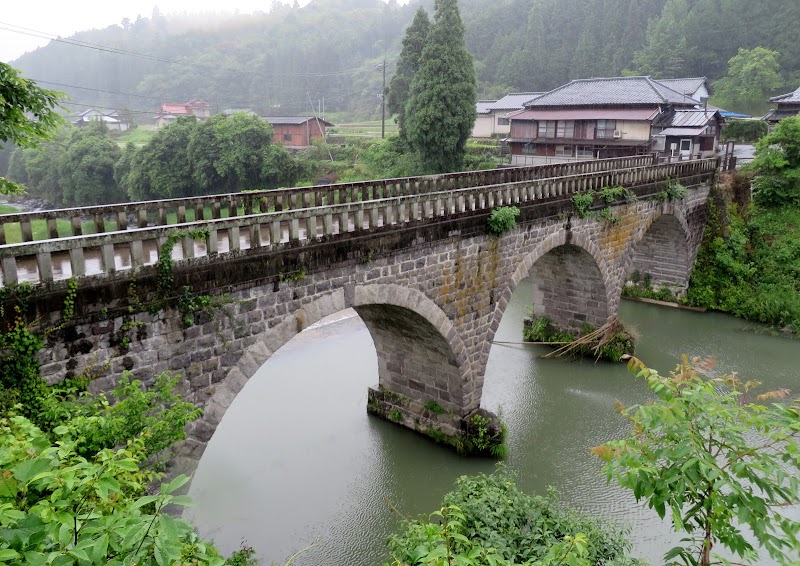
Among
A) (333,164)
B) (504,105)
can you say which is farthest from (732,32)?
(333,164)

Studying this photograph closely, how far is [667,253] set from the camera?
29.5 meters

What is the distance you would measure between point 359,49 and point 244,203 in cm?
11948

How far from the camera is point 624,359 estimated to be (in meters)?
22.9

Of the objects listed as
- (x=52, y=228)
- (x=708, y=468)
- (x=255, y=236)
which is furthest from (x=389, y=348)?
(x=708, y=468)

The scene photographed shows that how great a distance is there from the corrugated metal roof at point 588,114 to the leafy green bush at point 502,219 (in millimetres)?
28188

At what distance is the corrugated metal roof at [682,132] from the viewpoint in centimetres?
3809

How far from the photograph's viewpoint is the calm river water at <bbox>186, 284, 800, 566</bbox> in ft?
45.9

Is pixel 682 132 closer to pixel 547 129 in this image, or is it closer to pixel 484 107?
pixel 547 129

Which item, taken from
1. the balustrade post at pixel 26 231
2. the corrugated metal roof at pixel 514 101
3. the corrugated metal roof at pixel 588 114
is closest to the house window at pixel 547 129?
the corrugated metal roof at pixel 588 114

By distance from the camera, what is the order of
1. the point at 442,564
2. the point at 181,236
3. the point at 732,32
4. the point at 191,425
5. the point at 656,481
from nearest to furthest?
the point at 442,564, the point at 656,481, the point at 181,236, the point at 191,425, the point at 732,32

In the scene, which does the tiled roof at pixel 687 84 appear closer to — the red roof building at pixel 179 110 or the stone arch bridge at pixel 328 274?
the stone arch bridge at pixel 328 274

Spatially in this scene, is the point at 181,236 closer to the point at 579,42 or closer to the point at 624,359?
the point at 624,359

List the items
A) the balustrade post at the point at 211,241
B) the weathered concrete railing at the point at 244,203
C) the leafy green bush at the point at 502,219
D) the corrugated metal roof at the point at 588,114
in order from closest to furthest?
the balustrade post at the point at 211,241 < the weathered concrete railing at the point at 244,203 < the leafy green bush at the point at 502,219 < the corrugated metal roof at the point at 588,114

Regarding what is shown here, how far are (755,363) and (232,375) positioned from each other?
20772mm
